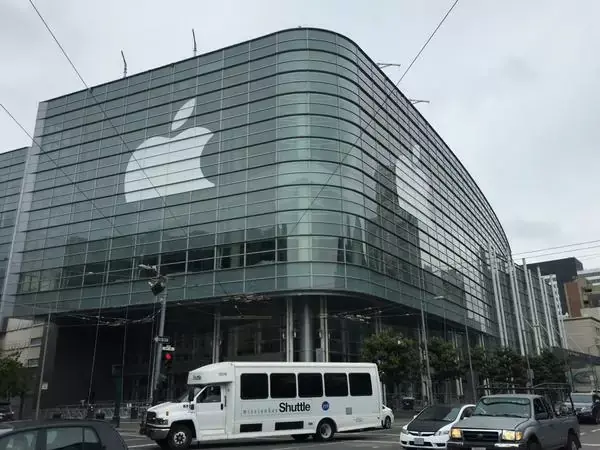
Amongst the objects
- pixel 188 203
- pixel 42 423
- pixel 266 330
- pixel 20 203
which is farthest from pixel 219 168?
pixel 42 423

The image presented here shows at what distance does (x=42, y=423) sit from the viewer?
21.2 ft

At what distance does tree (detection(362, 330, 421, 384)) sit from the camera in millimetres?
35500

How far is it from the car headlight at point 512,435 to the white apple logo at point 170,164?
34947 millimetres

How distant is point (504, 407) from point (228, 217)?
3151cm

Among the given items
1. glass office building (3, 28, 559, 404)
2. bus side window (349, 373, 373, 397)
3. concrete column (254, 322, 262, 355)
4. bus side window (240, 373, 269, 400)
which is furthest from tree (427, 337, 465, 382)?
bus side window (240, 373, 269, 400)

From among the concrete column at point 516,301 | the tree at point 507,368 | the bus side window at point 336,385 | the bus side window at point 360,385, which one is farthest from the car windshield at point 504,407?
the concrete column at point 516,301

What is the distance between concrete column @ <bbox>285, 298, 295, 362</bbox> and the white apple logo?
39.7 feet

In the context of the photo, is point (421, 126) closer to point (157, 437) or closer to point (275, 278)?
point (275, 278)

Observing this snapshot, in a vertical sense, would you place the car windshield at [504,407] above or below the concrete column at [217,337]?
below

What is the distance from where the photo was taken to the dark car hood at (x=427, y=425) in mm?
13739

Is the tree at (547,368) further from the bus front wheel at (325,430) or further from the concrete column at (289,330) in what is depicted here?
the bus front wheel at (325,430)

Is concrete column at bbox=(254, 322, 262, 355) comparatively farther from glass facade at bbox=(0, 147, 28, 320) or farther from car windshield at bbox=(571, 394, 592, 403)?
glass facade at bbox=(0, 147, 28, 320)

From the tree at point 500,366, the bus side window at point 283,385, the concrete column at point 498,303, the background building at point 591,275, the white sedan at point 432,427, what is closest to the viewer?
the white sedan at point 432,427

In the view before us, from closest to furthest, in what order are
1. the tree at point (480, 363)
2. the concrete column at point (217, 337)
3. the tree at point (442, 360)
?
the concrete column at point (217, 337), the tree at point (442, 360), the tree at point (480, 363)
